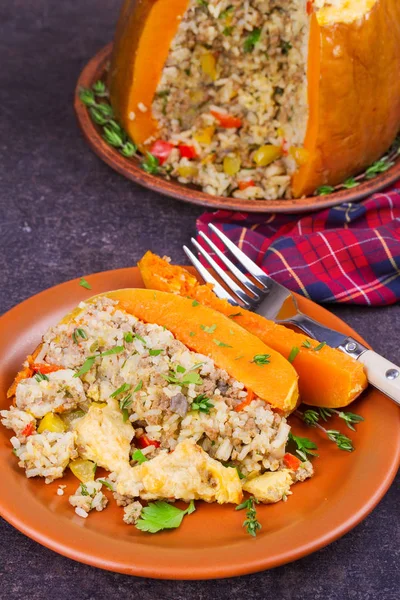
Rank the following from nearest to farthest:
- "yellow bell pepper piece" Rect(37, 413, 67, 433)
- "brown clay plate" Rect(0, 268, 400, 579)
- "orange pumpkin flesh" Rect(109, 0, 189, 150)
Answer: "brown clay plate" Rect(0, 268, 400, 579)
"yellow bell pepper piece" Rect(37, 413, 67, 433)
"orange pumpkin flesh" Rect(109, 0, 189, 150)

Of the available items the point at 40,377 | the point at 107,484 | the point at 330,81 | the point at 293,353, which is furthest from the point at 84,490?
the point at 330,81

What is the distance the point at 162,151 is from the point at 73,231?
1.36 ft

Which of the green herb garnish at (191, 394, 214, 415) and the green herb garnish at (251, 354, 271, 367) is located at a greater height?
the green herb garnish at (251, 354, 271, 367)

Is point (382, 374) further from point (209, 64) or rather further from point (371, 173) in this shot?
point (209, 64)

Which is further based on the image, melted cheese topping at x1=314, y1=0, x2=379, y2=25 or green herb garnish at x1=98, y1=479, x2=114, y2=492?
melted cheese topping at x1=314, y1=0, x2=379, y2=25

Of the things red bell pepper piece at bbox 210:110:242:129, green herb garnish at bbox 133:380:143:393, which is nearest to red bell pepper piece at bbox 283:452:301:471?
green herb garnish at bbox 133:380:143:393

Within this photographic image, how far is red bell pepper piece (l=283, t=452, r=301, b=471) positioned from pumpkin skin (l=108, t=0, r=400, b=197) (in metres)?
1.20

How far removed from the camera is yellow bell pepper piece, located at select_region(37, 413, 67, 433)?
5.70ft

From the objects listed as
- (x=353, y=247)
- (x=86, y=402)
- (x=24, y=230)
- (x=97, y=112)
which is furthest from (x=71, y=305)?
(x=97, y=112)

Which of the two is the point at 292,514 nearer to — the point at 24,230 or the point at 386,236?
the point at 386,236

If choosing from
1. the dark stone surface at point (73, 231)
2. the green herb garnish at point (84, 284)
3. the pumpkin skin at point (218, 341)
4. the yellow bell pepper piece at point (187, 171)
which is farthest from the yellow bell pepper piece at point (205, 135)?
the pumpkin skin at point (218, 341)

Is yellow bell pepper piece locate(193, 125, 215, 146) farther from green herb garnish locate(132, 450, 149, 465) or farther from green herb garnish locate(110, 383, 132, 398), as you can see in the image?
green herb garnish locate(132, 450, 149, 465)

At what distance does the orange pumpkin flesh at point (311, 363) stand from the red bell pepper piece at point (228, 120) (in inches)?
37.9

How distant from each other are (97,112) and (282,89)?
2.18 feet
